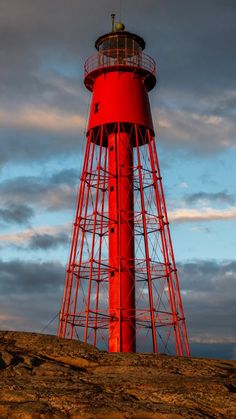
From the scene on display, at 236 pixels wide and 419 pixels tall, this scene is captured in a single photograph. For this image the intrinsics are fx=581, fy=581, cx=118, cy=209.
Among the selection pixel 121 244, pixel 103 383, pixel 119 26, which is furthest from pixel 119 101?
pixel 103 383

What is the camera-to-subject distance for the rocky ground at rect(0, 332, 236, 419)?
14.4 metres

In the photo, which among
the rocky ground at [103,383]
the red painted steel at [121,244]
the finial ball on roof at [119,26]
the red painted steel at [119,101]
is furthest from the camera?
the finial ball on roof at [119,26]

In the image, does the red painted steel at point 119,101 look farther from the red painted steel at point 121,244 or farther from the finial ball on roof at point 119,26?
the finial ball on roof at point 119,26

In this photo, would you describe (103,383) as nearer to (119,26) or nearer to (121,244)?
(121,244)

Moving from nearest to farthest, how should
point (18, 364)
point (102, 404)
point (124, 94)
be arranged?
point (102, 404) < point (18, 364) < point (124, 94)

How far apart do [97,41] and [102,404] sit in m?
38.8

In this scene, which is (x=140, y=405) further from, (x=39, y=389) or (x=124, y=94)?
(x=124, y=94)

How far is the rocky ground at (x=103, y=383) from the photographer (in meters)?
14.4

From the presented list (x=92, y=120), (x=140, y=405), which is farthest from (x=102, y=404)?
(x=92, y=120)

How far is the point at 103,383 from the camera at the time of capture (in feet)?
53.6

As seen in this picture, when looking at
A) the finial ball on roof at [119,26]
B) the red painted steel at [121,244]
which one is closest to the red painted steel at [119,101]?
the red painted steel at [121,244]

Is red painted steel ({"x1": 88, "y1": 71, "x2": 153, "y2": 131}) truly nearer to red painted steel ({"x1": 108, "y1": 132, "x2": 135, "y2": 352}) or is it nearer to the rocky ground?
red painted steel ({"x1": 108, "y1": 132, "x2": 135, "y2": 352})

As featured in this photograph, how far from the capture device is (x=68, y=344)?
2030 centimetres

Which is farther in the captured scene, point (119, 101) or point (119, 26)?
point (119, 26)
